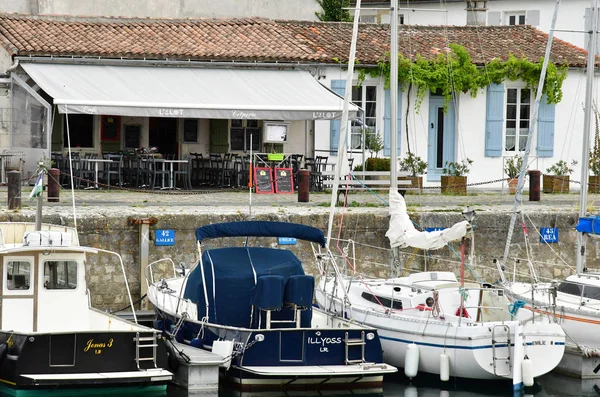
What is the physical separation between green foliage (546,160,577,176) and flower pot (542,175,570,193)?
0.48 m

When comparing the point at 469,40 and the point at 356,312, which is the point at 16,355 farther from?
the point at 469,40

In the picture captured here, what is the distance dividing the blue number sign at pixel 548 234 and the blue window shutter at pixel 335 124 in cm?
741

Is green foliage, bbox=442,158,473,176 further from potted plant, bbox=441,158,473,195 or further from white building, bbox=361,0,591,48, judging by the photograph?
white building, bbox=361,0,591,48

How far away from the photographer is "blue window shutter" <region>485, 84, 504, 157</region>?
30.8 meters

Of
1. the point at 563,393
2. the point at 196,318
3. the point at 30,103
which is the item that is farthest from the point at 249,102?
the point at 563,393

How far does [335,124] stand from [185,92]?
4337mm

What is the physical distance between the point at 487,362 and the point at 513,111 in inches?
600

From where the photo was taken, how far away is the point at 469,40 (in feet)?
106

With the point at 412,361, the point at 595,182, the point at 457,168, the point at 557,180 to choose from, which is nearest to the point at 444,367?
the point at 412,361

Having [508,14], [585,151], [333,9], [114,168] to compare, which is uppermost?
Answer: [508,14]

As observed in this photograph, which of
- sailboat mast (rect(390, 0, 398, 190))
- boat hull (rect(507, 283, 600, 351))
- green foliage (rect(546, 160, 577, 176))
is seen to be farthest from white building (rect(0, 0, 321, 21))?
boat hull (rect(507, 283, 600, 351))

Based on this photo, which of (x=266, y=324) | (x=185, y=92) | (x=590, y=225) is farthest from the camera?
(x=185, y=92)

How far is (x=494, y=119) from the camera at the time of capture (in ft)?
101

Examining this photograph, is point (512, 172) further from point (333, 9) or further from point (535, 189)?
point (333, 9)
